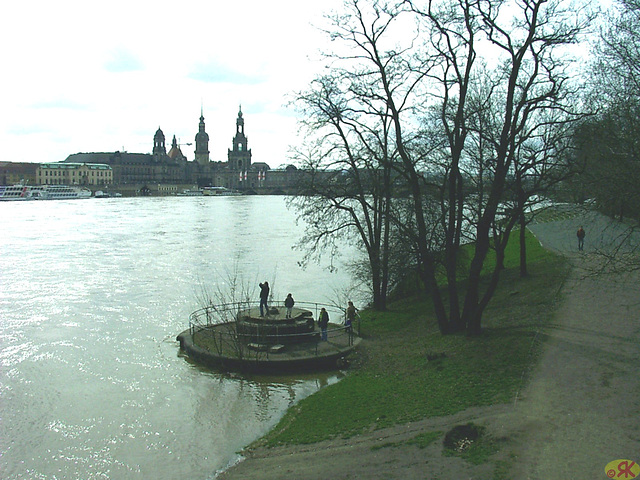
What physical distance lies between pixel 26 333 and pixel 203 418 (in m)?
11.9

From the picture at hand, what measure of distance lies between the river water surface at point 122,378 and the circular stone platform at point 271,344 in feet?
1.61

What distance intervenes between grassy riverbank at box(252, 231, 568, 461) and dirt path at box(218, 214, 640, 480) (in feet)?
1.39

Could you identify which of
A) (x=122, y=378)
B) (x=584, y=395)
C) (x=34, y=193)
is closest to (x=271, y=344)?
(x=122, y=378)

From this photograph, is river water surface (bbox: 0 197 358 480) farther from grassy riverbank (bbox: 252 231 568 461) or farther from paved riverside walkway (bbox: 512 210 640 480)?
paved riverside walkway (bbox: 512 210 640 480)

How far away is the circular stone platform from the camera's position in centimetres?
1647

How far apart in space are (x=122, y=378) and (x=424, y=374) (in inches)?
358

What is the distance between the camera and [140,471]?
11758 millimetres

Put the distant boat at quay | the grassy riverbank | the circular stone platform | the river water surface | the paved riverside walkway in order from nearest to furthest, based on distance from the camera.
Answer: the paved riverside walkway, the grassy riverbank, the river water surface, the circular stone platform, the distant boat at quay

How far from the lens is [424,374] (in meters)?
13.8

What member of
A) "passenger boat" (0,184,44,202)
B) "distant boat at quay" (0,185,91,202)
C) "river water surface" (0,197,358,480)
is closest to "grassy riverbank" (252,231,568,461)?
"river water surface" (0,197,358,480)

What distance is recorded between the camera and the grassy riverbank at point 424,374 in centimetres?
1155

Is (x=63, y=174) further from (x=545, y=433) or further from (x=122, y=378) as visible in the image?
(x=545, y=433)

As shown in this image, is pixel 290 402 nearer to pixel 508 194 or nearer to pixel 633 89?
pixel 508 194

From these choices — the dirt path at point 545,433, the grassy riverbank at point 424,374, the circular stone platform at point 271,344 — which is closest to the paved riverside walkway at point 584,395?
the dirt path at point 545,433
